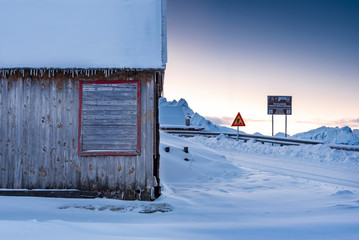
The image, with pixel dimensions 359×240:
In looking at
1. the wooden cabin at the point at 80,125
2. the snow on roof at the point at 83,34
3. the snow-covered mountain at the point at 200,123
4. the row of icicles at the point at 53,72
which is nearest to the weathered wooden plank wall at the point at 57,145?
the wooden cabin at the point at 80,125

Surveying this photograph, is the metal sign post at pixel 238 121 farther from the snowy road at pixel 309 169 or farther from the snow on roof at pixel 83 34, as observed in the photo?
the snow on roof at pixel 83 34

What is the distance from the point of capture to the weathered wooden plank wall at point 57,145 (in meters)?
6.98

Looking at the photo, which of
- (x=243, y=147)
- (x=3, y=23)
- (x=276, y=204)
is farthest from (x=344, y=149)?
(x=3, y=23)

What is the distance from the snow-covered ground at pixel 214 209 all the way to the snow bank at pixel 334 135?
182 ft

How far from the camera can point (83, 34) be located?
777cm

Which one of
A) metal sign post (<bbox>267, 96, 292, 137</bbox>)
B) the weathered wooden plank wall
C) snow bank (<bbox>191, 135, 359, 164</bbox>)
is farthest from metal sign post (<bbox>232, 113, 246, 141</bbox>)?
the weathered wooden plank wall

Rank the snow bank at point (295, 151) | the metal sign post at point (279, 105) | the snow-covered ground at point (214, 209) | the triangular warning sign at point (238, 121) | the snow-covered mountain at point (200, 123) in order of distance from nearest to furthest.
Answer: the snow-covered ground at point (214, 209) < the snow bank at point (295, 151) < the triangular warning sign at point (238, 121) < the metal sign post at point (279, 105) < the snow-covered mountain at point (200, 123)

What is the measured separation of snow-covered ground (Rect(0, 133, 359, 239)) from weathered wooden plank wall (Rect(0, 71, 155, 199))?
1.58 feet

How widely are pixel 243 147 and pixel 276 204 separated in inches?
499

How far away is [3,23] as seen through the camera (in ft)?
26.5

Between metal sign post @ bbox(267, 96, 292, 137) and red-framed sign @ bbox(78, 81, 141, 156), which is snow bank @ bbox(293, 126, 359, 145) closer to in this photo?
metal sign post @ bbox(267, 96, 292, 137)

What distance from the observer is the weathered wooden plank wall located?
6.98 meters

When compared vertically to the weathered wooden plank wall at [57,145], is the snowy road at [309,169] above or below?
below

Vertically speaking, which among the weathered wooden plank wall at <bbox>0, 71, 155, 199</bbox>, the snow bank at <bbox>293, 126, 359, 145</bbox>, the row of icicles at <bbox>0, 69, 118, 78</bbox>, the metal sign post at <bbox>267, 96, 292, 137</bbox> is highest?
the metal sign post at <bbox>267, 96, 292, 137</bbox>
